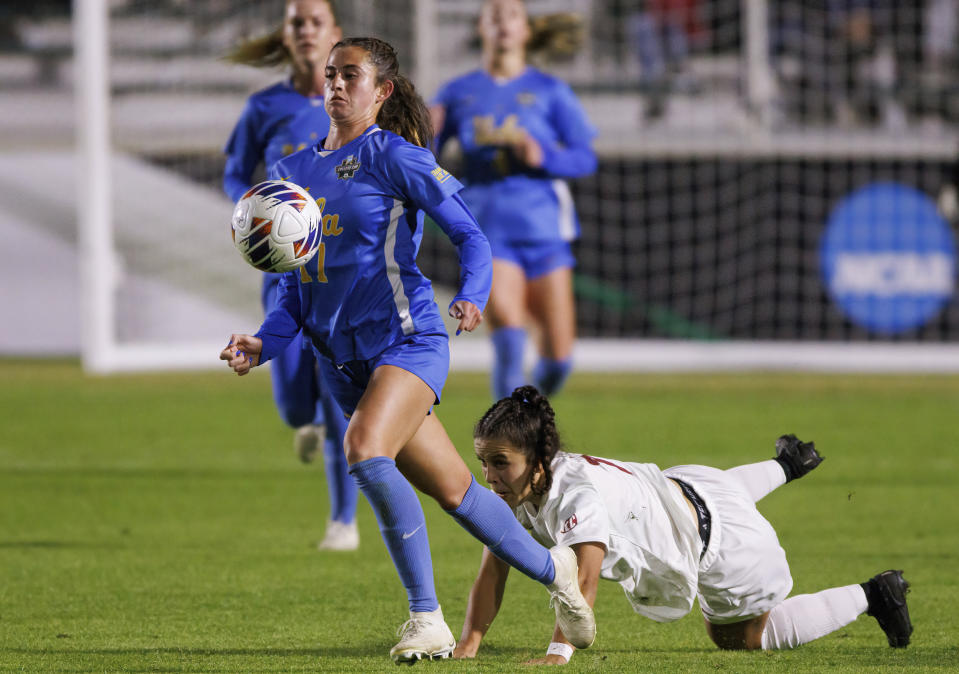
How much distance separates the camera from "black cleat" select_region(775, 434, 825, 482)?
176 inches

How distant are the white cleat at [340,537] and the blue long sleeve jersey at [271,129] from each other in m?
1.44

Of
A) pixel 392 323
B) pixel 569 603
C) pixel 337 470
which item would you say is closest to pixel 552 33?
pixel 337 470

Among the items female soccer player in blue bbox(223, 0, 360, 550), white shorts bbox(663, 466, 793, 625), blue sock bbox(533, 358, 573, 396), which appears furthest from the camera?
blue sock bbox(533, 358, 573, 396)

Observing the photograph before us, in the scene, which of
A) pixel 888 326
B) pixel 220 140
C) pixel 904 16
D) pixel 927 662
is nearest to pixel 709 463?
pixel 927 662

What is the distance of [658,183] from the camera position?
1491 cm

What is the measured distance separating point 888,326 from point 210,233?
21.9ft

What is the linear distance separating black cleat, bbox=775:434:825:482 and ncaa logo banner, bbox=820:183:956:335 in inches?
381

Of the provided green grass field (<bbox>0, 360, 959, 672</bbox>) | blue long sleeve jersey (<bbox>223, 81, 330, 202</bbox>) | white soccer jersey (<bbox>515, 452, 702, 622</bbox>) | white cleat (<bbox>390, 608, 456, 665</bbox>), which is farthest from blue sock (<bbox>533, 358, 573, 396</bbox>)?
white cleat (<bbox>390, 608, 456, 665</bbox>)

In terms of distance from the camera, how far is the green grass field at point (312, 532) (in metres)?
4.17

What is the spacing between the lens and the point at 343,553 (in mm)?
5910

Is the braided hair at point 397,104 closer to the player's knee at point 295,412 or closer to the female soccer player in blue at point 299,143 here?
the female soccer player in blue at point 299,143

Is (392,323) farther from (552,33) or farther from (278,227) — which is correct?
(552,33)

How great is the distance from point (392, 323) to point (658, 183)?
11.2m

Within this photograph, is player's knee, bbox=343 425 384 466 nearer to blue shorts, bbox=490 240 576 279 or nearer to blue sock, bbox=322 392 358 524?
blue sock, bbox=322 392 358 524
